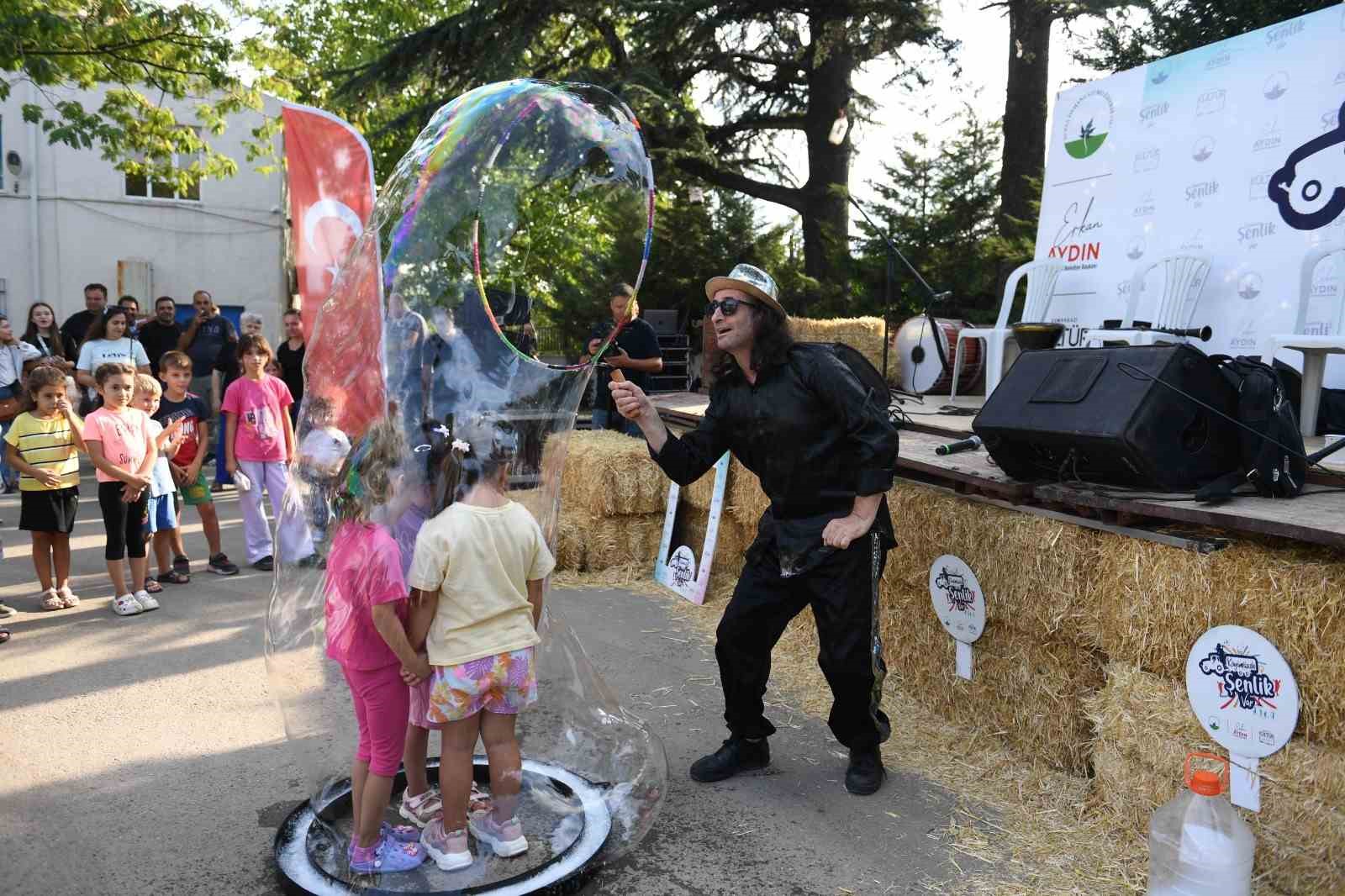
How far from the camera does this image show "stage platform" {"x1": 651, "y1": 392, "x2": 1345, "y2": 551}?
318 centimetres

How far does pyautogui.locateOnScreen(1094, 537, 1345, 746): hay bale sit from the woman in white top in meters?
8.91

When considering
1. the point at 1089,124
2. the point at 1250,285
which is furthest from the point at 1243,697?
the point at 1089,124

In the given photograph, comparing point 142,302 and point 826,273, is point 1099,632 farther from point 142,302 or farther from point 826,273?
point 142,302

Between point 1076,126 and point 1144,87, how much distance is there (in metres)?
0.73

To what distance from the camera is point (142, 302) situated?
22062mm

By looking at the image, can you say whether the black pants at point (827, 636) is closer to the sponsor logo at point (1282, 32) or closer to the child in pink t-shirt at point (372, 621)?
the child in pink t-shirt at point (372, 621)

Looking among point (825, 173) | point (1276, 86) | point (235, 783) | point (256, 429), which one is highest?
point (825, 173)

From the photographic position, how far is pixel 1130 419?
11.7 ft

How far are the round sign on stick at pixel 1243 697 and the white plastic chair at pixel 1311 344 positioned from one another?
88.3 inches

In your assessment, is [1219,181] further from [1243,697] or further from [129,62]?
[129,62]

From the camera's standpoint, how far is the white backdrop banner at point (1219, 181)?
598cm

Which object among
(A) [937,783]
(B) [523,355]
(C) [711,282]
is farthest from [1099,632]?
(B) [523,355]

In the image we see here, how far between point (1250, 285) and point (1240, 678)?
402 cm

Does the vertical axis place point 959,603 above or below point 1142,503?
below
